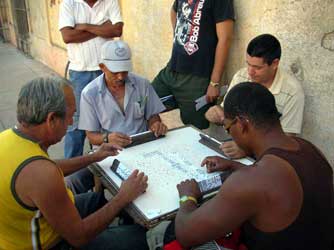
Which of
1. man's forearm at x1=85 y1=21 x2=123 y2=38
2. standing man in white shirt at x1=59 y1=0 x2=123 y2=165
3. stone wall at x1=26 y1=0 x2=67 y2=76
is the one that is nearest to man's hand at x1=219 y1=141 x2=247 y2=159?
standing man in white shirt at x1=59 y1=0 x2=123 y2=165

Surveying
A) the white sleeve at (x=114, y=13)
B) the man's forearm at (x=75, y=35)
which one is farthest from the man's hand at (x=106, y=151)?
the white sleeve at (x=114, y=13)

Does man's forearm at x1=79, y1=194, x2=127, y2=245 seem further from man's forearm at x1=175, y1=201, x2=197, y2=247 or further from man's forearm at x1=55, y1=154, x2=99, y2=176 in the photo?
man's forearm at x1=55, y1=154, x2=99, y2=176

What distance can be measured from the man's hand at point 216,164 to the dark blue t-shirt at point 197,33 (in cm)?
138

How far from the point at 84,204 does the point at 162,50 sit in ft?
8.79

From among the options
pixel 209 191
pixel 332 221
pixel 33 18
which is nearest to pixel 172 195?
pixel 209 191

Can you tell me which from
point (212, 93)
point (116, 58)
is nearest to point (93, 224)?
point (116, 58)

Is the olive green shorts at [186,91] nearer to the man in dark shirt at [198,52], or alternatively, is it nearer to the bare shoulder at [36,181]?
the man in dark shirt at [198,52]

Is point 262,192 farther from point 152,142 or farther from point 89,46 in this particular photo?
point 89,46

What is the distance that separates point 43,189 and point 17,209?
0.18 metres

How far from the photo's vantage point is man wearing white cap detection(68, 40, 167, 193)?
8.52 feet

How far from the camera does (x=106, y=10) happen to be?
12.2 feet

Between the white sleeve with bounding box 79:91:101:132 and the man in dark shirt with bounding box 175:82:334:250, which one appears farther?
the white sleeve with bounding box 79:91:101:132

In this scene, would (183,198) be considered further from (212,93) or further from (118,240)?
(212,93)

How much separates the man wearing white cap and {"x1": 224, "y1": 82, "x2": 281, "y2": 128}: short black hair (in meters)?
0.97
